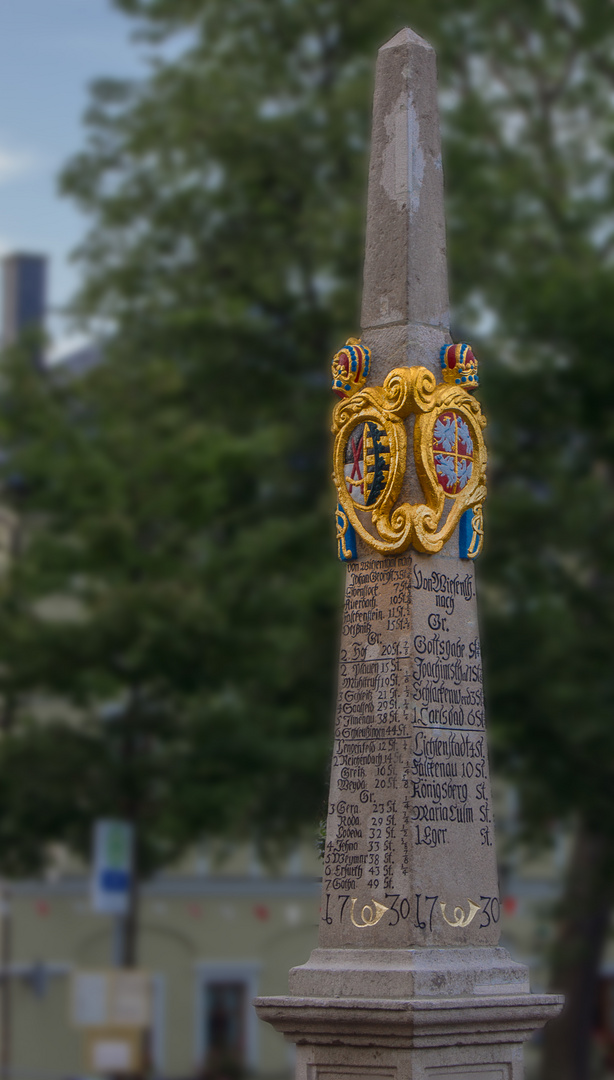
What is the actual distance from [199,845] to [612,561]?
18.0 feet

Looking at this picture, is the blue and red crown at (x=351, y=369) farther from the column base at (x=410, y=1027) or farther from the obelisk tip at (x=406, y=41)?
the column base at (x=410, y=1027)

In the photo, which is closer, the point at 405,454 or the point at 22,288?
the point at 405,454

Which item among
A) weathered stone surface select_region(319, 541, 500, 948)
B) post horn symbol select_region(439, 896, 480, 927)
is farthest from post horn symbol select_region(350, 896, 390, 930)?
post horn symbol select_region(439, 896, 480, 927)

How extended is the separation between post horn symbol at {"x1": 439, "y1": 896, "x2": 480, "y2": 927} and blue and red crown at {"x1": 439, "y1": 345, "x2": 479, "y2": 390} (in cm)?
222

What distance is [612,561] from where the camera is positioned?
21.0m

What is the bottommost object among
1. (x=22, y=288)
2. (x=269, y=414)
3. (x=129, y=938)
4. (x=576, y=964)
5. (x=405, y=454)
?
(x=129, y=938)

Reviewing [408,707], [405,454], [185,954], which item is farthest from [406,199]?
[185,954]

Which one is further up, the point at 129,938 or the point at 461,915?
the point at 129,938

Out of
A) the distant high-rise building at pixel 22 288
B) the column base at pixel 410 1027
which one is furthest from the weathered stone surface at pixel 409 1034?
the distant high-rise building at pixel 22 288

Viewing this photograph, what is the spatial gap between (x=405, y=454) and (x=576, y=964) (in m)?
16.6

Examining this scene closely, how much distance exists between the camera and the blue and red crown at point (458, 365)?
8430mm

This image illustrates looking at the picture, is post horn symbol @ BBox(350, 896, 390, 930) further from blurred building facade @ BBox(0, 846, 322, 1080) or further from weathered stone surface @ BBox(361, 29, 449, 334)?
blurred building facade @ BBox(0, 846, 322, 1080)

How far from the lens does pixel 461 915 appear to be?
784cm

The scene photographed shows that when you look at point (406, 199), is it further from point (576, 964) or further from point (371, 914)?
point (576, 964)
